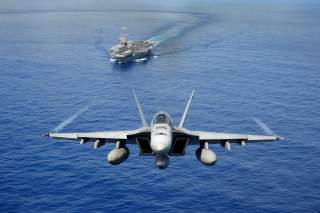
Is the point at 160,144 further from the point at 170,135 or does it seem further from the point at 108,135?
the point at 108,135

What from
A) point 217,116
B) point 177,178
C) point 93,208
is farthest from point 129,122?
point 93,208

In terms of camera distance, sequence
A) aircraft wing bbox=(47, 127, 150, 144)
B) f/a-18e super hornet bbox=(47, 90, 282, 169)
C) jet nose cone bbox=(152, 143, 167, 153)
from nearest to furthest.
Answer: jet nose cone bbox=(152, 143, 167, 153), f/a-18e super hornet bbox=(47, 90, 282, 169), aircraft wing bbox=(47, 127, 150, 144)

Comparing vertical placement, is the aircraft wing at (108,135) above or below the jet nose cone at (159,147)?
above

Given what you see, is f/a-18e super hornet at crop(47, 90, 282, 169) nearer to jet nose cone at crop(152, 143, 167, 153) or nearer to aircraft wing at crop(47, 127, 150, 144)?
aircraft wing at crop(47, 127, 150, 144)

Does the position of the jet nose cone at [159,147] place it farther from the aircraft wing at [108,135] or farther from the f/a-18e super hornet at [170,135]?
the aircraft wing at [108,135]

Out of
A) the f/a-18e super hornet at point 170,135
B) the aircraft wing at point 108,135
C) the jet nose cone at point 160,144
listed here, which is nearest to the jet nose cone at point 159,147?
the jet nose cone at point 160,144

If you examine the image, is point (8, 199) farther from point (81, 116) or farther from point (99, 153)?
point (81, 116)

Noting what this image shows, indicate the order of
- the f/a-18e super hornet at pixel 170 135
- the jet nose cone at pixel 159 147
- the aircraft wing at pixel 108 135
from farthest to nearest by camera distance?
the aircraft wing at pixel 108 135
the f/a-18e super hornet at pixel 170 135
the jet nose cone at pixel 159 147

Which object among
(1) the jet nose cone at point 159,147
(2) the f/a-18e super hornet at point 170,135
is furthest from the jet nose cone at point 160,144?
(2) the f/a-18e super hornet at point 170,135

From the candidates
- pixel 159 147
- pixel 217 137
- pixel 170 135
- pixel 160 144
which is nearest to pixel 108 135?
pixel 170 135

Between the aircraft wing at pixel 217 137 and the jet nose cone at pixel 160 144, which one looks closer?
the jet nose cone at pixel 160 144

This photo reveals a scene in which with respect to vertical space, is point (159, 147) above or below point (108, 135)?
below

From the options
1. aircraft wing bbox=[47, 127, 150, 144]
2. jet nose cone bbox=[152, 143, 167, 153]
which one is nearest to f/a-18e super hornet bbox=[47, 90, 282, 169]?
aircraft wing bbox=[47, 127, 150, 144]

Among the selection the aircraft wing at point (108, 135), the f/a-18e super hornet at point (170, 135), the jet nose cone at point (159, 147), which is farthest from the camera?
the aircraft wing at point (108, 135)
